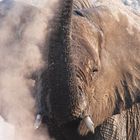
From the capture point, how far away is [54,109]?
4117 mm

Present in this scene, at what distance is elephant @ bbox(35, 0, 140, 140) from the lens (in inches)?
157

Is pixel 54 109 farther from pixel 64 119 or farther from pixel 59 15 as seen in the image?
pixel 59 15

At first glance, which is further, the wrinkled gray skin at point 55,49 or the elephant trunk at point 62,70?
the wrinkled gray skin at point 55,49

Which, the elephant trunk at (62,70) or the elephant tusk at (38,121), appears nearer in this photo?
the elephant trunk at (62,70)

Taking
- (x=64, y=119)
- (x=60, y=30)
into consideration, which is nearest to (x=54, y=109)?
(x=64, y=119)

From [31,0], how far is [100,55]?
0.43 metres

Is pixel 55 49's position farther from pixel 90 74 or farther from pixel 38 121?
pixel 90 74

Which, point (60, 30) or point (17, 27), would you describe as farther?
point (17, 27)

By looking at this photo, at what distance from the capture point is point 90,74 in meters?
4.51

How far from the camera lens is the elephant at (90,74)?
3996 mm

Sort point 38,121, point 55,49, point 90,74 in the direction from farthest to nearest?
point 90,74 < point 38,121 < point 55,49

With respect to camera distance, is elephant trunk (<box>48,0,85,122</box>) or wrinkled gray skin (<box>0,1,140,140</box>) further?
wrinkled gray skin (<box>0,1,140,140</box>)

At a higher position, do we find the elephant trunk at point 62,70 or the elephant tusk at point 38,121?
the elephant trunk at point 62,70

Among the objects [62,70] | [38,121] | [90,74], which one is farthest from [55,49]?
[90,74]
